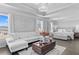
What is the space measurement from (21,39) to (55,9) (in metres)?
1.08

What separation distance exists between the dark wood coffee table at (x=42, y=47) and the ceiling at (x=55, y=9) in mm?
644

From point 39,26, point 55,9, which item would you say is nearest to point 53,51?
point 39,26

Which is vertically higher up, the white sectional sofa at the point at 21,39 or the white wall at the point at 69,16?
the white wall at the point at 69,16

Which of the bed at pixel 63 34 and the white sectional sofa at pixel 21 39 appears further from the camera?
the bed at pixel 63 34

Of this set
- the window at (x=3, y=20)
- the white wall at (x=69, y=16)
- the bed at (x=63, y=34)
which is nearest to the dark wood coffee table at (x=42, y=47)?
the bed at (x=63, y=34)

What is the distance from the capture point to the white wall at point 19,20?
1642 millimetres

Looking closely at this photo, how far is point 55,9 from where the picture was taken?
70.4 inches

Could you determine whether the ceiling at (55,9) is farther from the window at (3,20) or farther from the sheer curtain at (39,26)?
the window at (3,20)

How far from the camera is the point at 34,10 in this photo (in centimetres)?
176

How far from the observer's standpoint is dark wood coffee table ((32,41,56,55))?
165 centimetres

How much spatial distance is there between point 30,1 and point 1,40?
110 centimetres

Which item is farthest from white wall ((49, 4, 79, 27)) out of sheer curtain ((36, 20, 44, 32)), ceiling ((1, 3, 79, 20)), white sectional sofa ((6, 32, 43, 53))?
white sectional sofa ((6, 32, 43, 53))

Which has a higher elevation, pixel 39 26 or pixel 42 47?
pixel 39 26

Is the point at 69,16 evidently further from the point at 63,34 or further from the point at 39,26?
the point at 39,26
